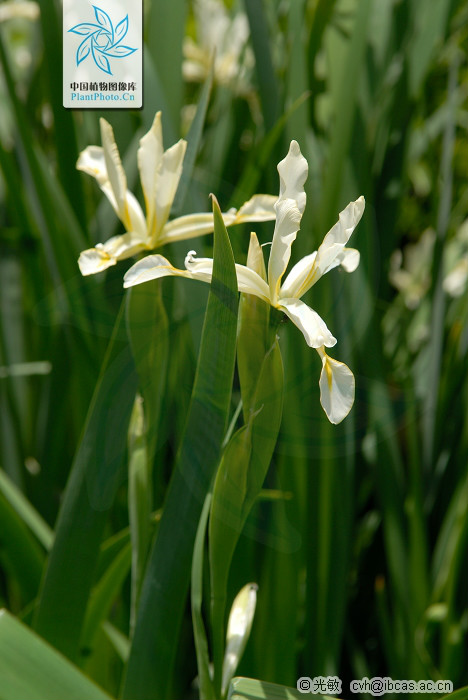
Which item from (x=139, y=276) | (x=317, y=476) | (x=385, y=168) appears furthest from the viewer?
(x=385, y=168)

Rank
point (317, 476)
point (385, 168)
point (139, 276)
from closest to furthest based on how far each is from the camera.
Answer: point (139, 276), point (317, 476), point (385, 168)

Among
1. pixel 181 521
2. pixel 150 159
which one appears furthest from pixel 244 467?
pixel 150 159

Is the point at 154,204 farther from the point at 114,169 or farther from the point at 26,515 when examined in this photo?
the point at 26,515

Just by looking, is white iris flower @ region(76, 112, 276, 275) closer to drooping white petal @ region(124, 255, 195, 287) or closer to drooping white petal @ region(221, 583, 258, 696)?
drooping white petal @ region(124, 255, 195, 287)

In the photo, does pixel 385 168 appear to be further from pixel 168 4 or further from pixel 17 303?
pixel 17 303

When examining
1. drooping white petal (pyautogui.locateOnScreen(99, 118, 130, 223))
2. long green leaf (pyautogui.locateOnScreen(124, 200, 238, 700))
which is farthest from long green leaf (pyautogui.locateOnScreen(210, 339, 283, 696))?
drooping white petal (pyautogui.locateOnScreen(99, 118, 130, 223))

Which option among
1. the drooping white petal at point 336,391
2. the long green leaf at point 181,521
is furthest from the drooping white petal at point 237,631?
the drooping white petal at point 336,391

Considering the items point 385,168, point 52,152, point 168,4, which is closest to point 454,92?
point 385,168
